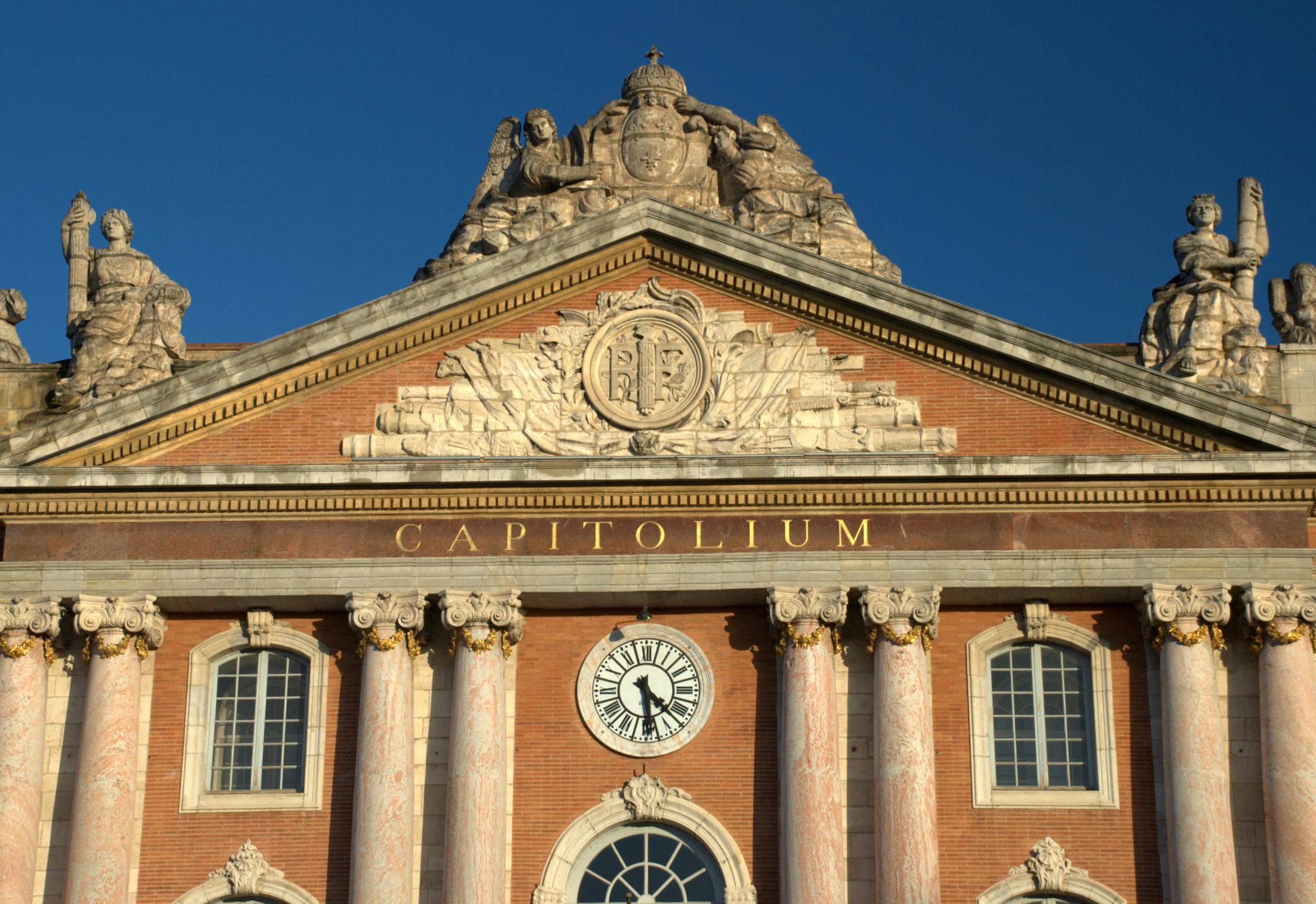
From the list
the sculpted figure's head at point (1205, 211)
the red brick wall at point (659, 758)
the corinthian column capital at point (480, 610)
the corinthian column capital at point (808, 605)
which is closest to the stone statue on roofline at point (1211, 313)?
the sculpted figure's head at point (1205, 211)

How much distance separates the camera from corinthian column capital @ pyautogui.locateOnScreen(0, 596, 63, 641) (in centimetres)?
2923

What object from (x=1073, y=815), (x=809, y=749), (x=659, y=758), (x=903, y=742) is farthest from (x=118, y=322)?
(x=1073, y=815)

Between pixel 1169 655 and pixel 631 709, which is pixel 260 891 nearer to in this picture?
pixel 631 709

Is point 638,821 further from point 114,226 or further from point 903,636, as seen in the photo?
point 114,226

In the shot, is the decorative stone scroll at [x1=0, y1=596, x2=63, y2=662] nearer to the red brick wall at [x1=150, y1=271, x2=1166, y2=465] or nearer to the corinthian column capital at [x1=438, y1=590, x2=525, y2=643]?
the red brick wall at [x1=150, y1=271, x2=1166, y2=465]

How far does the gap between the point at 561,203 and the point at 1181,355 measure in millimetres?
9399

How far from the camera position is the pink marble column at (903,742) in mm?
27797

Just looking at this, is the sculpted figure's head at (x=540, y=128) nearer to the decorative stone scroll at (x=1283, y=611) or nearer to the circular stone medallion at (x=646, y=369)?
the circular stone medallion at (x=646, y=369)

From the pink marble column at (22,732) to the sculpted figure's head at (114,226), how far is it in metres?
6.29

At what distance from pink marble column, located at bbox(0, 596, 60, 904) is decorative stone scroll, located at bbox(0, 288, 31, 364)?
15.6 ft

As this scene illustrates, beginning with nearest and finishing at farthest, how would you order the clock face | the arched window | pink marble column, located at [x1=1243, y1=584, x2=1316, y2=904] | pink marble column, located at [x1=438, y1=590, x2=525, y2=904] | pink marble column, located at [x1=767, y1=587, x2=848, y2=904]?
pink marble column, located at [x1=1243, y1=584, x2=1316, y2=904] → pink marble column, located at [x1=767, y1=587, x2=848, y2=904] → pink marble column, located at [x1=438, y1=590, x2=525, y2=904] → the arched window → the clock face

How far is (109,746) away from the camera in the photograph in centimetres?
2888

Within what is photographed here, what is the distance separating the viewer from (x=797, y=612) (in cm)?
2889

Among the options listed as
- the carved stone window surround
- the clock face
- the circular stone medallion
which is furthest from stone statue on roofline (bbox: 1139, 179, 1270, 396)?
the carved stone window surround
